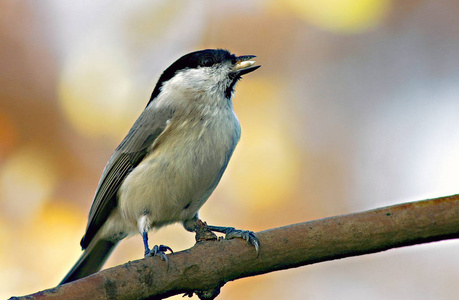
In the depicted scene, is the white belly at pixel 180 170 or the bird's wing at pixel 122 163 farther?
the bird's wing at pixel 122 163

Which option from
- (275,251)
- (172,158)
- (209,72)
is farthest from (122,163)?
(275,251)

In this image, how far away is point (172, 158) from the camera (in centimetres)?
192

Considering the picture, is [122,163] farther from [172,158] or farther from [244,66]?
[244,66]

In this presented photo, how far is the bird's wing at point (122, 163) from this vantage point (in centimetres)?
205

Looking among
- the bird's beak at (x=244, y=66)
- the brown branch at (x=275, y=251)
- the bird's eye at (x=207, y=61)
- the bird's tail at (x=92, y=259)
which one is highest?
the bird's eye at (x=207, y=61)

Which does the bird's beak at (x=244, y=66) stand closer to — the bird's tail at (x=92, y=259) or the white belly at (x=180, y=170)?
the white belly at (x=180, y=170)

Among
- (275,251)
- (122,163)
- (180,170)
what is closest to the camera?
(275,251)

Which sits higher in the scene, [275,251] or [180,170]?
[180,170]

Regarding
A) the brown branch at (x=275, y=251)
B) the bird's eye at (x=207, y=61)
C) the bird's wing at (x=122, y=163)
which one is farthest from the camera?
→ the bird's eye at (x=207, y=61)

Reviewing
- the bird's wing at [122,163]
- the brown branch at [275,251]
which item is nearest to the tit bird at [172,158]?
the bird's wing at [122,163]

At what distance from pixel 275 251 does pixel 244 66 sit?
3.62 feet

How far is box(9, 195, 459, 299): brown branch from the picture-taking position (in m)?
1.12

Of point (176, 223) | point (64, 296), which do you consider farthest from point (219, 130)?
point (64, 296)

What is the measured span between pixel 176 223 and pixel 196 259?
2.86ft
